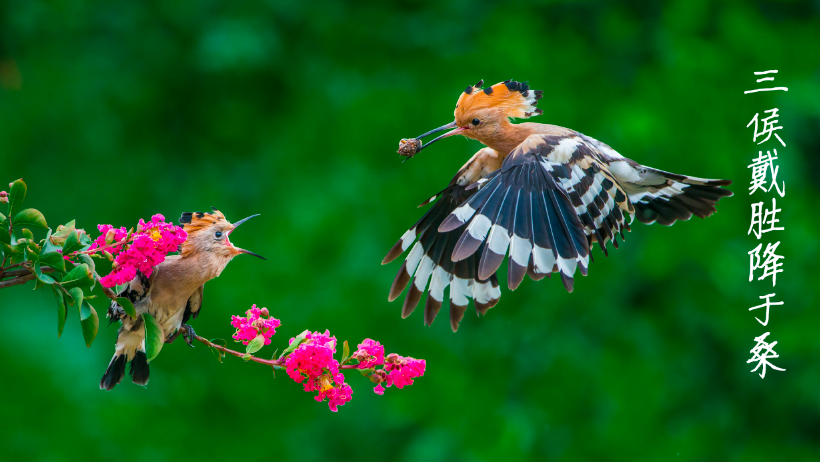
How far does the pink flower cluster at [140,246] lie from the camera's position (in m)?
1.17

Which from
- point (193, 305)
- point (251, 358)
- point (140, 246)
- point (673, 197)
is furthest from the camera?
point (673, 197)

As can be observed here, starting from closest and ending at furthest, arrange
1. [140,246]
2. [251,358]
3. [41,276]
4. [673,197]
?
[41,276], [140,246], [251,358], [673,197]

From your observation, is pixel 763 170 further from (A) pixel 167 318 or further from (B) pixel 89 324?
(B) pixel 89 324

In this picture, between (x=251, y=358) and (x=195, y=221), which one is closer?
(x=251, y=358)

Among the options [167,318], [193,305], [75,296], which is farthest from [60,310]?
[193,305]

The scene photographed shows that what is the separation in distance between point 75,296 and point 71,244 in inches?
3.2

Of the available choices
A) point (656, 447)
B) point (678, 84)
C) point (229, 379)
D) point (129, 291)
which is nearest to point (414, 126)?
point (678, 84)

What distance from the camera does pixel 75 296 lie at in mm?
1081

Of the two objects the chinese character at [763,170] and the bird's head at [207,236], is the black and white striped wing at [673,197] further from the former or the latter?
the bird's head at [207,236]

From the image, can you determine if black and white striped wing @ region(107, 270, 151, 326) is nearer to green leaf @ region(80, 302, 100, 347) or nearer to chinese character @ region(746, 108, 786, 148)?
green leaf @ region(80, 302, 100, 347)

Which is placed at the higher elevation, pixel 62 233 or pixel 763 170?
pixel 763 170

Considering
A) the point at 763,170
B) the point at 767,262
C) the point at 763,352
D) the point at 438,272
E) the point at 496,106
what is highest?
the point at 763,170

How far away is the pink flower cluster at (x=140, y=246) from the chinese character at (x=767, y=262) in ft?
9.51

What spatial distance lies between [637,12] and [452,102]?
1.04m
